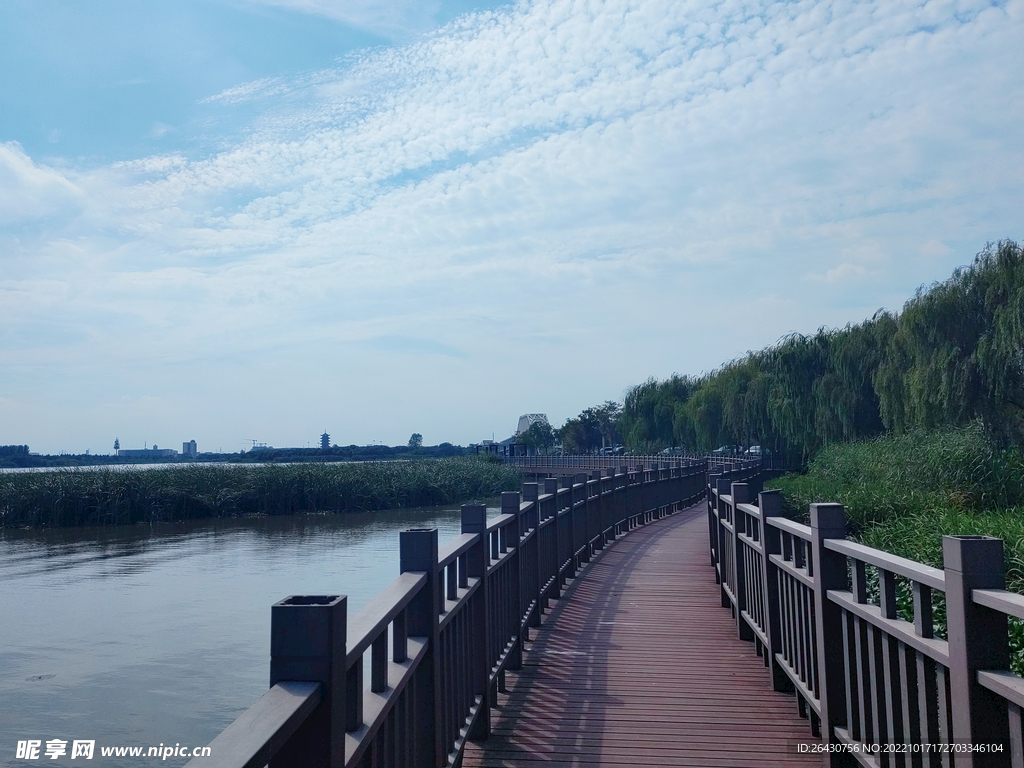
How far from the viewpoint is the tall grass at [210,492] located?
22.8 meters

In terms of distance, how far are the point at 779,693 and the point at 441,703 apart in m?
2.56

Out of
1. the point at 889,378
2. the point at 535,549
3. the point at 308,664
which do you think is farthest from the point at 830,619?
the point at 889,378

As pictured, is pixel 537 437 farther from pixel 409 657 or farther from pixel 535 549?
pixel 409 657

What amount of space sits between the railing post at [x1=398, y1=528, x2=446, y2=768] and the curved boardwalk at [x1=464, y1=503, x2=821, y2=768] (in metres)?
0.94

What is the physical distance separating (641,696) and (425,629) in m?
2.31

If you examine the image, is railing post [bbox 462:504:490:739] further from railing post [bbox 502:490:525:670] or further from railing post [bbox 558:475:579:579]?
railing post [bbox 558:475:579:579]

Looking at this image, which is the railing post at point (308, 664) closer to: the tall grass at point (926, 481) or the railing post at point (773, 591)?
the railing post at point (773, 591)

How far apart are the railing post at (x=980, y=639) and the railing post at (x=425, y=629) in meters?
1.77

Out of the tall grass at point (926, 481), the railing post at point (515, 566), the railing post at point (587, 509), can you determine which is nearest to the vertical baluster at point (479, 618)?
the railing post at point (515, 566)

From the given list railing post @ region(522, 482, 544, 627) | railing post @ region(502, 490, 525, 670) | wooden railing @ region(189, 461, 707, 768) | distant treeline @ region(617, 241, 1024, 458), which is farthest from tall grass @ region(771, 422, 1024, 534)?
railing post @ region(502, 490, 525, 670)

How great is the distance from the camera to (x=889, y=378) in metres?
18.9

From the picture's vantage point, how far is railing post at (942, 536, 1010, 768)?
2234 millimetres

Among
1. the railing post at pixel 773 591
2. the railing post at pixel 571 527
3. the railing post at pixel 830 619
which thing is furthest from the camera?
the railing post at pixel 571 527

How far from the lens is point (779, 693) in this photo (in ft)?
16.4
